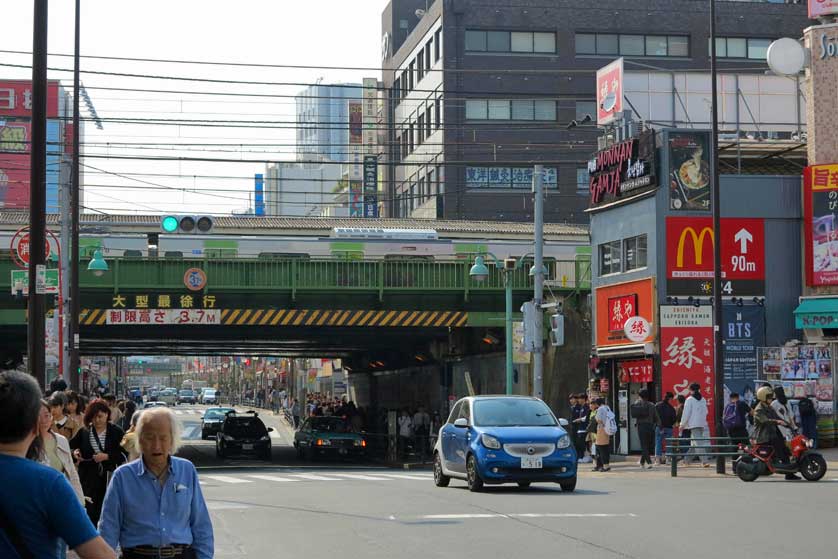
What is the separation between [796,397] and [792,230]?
473 cm

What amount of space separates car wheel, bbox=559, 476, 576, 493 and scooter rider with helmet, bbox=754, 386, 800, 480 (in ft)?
11.1

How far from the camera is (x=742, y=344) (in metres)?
34.9

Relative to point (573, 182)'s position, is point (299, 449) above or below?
below

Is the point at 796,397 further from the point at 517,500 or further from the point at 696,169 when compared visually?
the point at 517,500

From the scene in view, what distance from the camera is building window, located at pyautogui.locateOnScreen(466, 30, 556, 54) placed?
81250 mm

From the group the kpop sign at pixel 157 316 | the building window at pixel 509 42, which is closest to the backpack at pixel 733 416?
the kpop sign at pixel 157 316

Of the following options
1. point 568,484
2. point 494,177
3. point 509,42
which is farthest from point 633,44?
point 568,484

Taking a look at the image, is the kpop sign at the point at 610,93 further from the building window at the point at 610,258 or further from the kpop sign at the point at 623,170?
the building window at the point at 610,258

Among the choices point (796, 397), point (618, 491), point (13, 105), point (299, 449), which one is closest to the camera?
point (618, 491)

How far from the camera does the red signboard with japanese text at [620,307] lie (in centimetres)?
3553

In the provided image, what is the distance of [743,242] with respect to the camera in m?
35.3

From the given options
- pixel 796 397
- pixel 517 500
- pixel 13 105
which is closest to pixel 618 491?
pixel 517 500

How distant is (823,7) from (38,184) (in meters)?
25.5

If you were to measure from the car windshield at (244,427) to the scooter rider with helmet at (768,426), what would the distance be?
2235 cm
